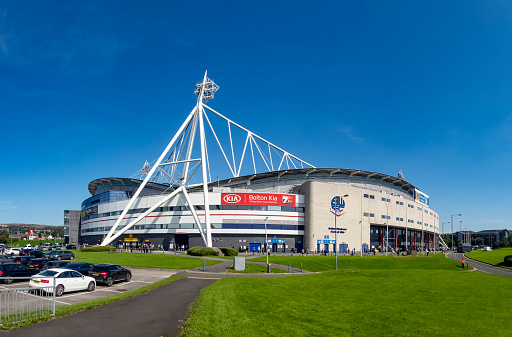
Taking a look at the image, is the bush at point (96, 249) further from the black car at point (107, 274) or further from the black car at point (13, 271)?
the black car at point (107, 274)

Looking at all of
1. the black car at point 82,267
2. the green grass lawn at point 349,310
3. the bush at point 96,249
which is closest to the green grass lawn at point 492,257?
the green grass lawn at point 349,310

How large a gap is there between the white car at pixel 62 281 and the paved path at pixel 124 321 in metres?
5.10

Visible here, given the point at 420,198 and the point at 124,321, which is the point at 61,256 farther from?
the point at 420,198

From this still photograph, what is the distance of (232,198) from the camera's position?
81125 millimetres

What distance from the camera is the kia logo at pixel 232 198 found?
81000mm

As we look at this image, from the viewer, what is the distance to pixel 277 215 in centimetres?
8194

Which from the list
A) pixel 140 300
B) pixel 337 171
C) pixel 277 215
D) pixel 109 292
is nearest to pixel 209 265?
pixel 109 292

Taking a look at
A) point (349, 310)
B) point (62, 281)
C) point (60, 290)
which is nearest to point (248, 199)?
point (62, 281)

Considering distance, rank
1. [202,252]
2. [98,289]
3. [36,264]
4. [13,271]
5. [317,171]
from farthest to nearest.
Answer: [317,171] → [202,252] → [36,264] → [13,271] → [98,289]

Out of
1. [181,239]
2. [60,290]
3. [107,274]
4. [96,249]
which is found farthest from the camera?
[181,239]

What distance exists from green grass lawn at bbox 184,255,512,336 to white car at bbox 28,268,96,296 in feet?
26.5

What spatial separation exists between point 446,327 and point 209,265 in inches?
1296

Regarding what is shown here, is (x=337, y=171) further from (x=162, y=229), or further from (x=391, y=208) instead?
(x=162, y=229)

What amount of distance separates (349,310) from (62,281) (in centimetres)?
1690
